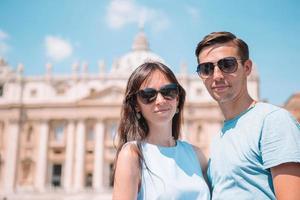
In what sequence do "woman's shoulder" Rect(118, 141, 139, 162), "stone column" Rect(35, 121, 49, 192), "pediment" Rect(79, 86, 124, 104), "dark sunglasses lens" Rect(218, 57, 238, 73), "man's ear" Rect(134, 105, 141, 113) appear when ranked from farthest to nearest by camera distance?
"pediment" Rect(79, 86, 124, 104), "stone column" Rect(35, 121, 49, 192), "man's ear" Rect(134, 105, 141, 113), "dark sunglasses lens" Rect(218, 57, 238, 73), "woman's shoulder" Rect(118, 141, 139, 162)

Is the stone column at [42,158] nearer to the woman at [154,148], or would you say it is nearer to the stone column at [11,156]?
the stone column at [11,156]

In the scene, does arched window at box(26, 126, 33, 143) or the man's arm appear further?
arched window at box(26, 126, 33, 143)

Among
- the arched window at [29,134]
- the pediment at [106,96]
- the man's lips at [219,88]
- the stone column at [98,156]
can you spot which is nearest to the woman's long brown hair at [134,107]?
the man's lips at [219,88]

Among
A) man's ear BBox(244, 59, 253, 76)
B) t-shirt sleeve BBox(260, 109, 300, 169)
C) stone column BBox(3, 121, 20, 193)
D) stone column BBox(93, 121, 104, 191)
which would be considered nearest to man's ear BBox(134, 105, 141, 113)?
man's ear BBox(244, 59, 253, 76)

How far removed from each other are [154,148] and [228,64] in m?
0.83

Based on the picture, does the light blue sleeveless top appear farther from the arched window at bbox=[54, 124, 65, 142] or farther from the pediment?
the arched window at bbox=[54, 124, 65, 142]

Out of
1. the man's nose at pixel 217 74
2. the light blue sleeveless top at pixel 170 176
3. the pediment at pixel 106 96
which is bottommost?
the light blue sleeveless top at pixel 170 176

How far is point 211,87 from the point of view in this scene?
3.15 metres

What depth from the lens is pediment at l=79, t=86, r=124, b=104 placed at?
138ft

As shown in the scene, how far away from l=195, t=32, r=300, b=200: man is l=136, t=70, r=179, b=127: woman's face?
0.28m

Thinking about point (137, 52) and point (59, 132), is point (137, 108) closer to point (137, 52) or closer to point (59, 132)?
point (59, 132)

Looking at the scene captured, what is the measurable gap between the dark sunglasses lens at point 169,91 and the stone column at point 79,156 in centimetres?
3819

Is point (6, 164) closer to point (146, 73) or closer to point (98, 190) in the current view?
point (98, 190)

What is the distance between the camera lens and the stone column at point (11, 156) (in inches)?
1624
